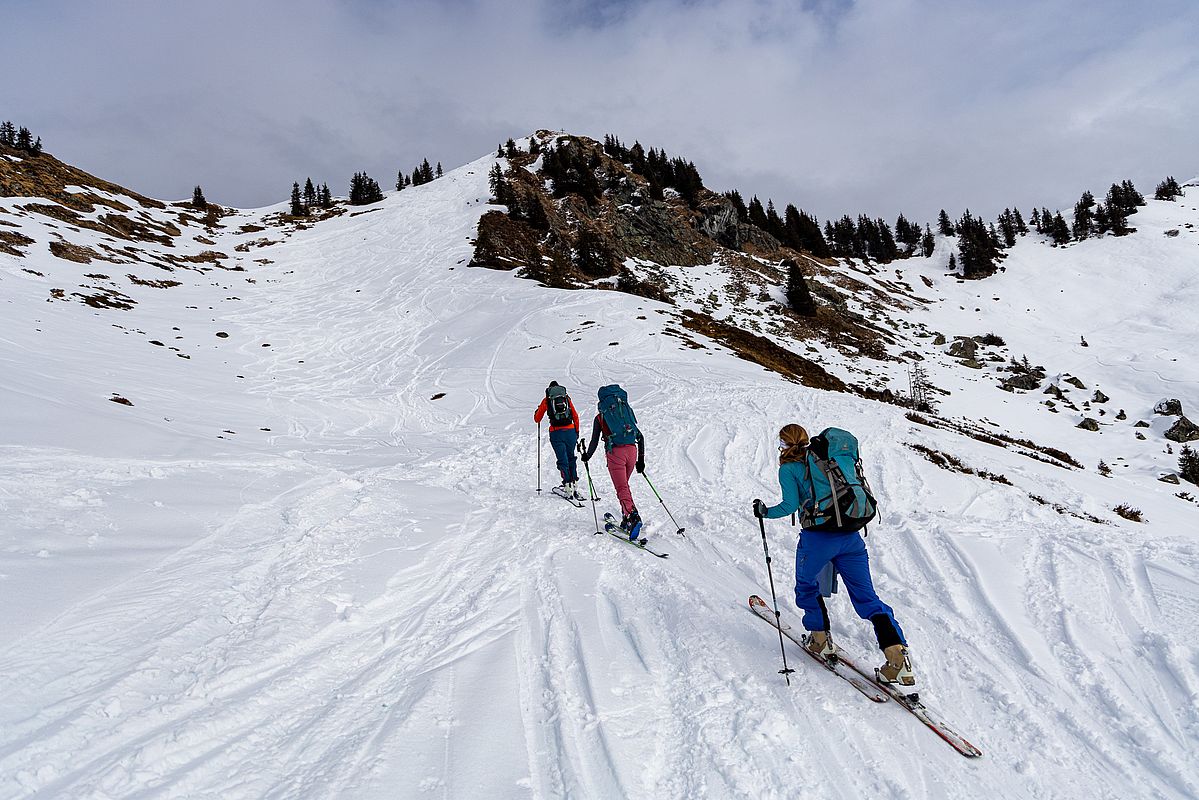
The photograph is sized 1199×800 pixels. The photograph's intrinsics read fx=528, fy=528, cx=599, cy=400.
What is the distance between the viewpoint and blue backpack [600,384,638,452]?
786 cm

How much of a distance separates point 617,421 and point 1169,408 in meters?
35.9

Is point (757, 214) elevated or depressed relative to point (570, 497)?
elevated

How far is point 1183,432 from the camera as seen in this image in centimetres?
2528

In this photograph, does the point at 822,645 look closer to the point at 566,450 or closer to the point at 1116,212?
the point at 566,450

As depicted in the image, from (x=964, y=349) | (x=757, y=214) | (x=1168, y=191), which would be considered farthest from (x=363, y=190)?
(x=1168, y=191)

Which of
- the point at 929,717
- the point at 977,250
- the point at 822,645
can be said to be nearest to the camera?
the point at 929,717

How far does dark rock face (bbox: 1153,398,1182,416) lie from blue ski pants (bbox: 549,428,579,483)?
116 ft

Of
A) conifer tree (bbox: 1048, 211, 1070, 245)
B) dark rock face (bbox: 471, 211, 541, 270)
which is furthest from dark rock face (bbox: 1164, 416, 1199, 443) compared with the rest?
conifer tree (bbox: 1048, 211, 1070, 245)

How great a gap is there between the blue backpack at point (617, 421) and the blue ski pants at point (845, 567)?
368 cm

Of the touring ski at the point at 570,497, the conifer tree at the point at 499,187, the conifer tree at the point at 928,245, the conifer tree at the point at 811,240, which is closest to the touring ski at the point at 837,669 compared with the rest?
the touring ski at the point at 570,497

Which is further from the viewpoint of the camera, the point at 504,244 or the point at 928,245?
the point at 928,245

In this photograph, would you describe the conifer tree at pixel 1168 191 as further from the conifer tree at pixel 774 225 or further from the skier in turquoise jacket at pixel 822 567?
the skier in turquoise jacket at pixel 822 567

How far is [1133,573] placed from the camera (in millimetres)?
5609

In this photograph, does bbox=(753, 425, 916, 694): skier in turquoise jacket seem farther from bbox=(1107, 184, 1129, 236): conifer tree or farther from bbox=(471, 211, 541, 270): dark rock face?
bbox=(1107, 184, 1129, 236): conifer tree
